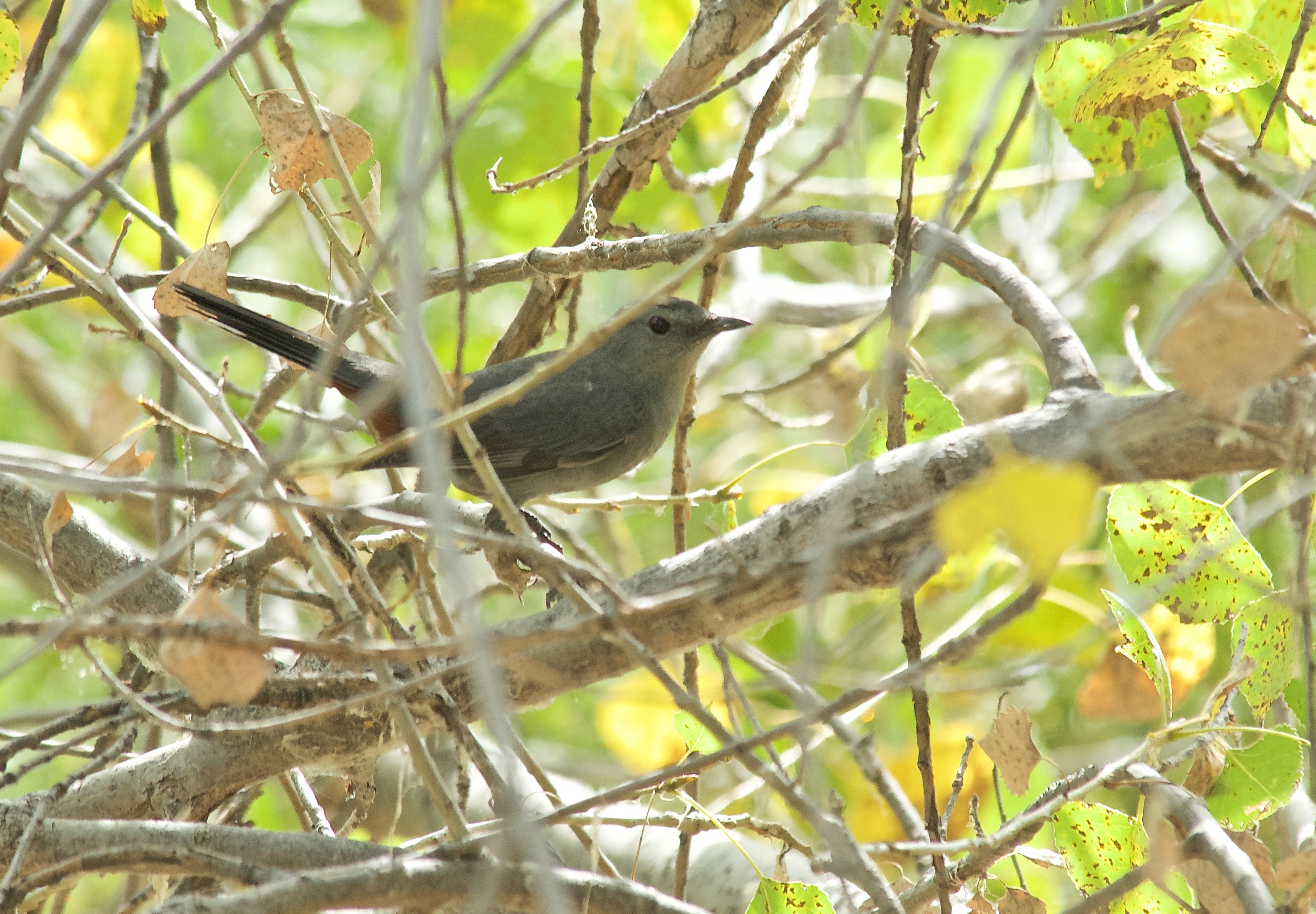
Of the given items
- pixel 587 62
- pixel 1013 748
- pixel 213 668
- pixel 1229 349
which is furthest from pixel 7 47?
pixel 1013 748

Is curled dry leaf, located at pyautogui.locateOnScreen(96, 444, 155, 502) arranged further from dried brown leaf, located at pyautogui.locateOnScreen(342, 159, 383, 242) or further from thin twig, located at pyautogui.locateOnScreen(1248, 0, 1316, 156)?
thin twig, located at pyautogui.locateOnScreen(1248, 0, 1316, 156)

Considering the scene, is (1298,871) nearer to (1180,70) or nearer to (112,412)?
(1180,70)

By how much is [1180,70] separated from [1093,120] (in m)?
0.63

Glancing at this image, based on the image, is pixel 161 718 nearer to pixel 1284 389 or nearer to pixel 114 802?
pixel 114 802

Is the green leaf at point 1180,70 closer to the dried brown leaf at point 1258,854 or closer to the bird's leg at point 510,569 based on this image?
the dried brown leaf at point 1258,854

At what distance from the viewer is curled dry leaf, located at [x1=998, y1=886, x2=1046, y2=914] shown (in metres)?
2.41

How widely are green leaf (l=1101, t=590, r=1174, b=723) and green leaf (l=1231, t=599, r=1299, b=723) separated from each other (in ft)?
0.52

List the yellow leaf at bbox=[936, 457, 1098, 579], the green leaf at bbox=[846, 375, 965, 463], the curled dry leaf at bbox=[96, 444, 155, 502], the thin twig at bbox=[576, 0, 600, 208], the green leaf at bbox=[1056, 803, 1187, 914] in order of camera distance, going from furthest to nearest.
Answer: the thin twig at bbox=[576, 0, 600, 208], the green leaf at bbox=[846, 375, 965, 463], the curled dry leaf at bbox=[96, 444, 155, 502], the green leaf at bbox=[1056, 803, 1187, 914], the yellow leaf at bbox=[936, 457, 1098, 579]

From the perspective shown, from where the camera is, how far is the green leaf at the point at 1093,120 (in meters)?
3.21

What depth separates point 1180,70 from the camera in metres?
2.57

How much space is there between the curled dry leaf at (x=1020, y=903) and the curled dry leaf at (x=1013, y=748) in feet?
0.72

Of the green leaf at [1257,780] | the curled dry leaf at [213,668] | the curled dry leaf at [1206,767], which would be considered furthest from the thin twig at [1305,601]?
the curled dry leaf at [213,668]

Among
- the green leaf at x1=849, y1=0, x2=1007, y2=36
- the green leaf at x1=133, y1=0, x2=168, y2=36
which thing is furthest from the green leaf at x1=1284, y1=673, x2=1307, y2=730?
the green leaf at x1=133, y1=0, x2=168, y2=36

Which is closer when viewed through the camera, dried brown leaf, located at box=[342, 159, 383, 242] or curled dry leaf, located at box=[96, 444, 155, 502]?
dried brown leaf, located at box=[342, 159, 383, 242]
